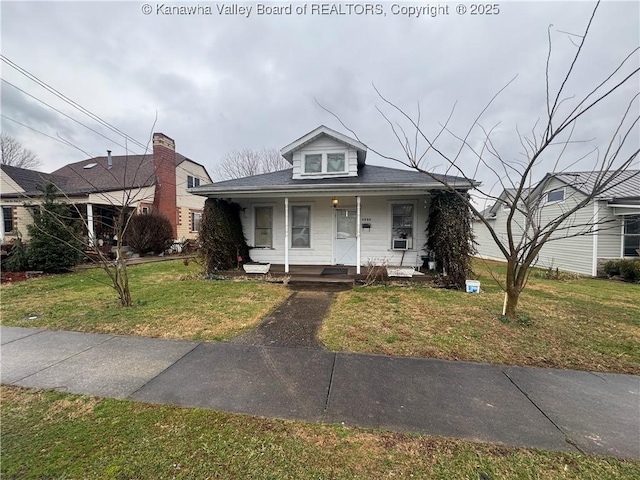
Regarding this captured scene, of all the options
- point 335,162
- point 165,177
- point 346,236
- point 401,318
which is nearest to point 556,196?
point 346,236

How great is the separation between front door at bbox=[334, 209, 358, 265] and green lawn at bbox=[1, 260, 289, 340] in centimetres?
300

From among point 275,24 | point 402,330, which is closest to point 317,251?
point 402,330

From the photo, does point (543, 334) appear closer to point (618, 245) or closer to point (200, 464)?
point (200, 464)

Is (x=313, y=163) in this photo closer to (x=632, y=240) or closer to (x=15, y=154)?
(x=632, y=240)

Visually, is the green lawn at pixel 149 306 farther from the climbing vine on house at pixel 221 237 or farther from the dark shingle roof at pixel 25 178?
the dark shingle roof at pixel 25 178

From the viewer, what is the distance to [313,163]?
9.77m

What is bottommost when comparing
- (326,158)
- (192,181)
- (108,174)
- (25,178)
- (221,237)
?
(221,237)

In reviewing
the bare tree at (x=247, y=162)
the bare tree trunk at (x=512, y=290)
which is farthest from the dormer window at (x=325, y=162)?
the bare tree at (x=247, y=162)

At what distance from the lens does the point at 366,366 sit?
10.5 feet

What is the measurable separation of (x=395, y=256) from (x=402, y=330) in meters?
5.23

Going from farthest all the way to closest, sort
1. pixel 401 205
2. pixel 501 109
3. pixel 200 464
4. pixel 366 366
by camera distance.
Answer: pixel 401 205 < pixel 501 109 < pixel 366 366 < pixel 200 464

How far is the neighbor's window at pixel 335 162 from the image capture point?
963cm

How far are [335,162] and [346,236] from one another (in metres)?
2.79

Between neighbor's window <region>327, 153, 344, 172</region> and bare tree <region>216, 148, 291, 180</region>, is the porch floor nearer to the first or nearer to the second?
neighbor's window <region>327, 153, 344, 172</region>
